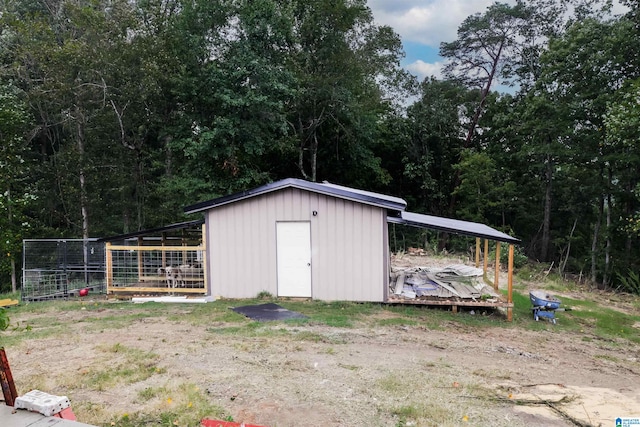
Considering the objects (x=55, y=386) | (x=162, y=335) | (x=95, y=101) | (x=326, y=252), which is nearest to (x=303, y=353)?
(x=162, y=335)

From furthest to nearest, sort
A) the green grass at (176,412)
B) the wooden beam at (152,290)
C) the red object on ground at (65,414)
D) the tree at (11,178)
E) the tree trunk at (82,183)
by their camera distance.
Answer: the tree trunk at (82,183), the tree at (11,178), the wooden beam at (152,290), the green grass at (176,412), the red object on ground at (65,414)

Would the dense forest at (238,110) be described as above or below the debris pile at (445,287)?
above

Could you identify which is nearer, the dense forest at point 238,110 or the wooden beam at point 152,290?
the wooden beam at point 152,290

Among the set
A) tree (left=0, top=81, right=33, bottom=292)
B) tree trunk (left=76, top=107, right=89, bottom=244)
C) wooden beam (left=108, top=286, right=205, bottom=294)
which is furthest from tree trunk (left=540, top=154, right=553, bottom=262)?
tree (left=0, top=81, right=33, bottom=292)

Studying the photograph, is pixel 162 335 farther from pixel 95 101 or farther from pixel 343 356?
pixel 95 101

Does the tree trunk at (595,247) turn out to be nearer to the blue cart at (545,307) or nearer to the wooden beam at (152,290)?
the blue cart at (545,307)

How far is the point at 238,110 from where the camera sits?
16500 millimetres

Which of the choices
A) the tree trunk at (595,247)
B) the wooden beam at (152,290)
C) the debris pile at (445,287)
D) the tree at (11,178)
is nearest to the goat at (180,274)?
the wooden beam at (152,290)

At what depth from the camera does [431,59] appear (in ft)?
77.5

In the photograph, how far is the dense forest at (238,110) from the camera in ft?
49.8

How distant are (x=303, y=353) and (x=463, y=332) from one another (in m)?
3.16

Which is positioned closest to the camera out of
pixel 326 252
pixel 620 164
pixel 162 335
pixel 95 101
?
pixel 162 335

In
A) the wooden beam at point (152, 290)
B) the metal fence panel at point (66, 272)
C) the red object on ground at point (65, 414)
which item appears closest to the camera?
the red object on ground at point (65, 414)

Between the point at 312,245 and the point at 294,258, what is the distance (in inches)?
20.4
